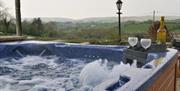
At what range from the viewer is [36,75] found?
3.72 metres

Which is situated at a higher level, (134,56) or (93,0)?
(93,0)

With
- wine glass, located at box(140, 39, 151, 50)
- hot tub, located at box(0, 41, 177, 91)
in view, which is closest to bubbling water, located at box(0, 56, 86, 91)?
hot tub, located at box(0, 41, 177, 91)

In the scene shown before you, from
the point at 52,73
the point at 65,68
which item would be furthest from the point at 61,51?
the point at 52,73

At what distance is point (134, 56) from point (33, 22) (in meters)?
9.53

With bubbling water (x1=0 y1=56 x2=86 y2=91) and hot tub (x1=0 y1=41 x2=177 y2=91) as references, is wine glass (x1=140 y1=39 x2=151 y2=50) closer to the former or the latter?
hot tub (x1=0 y1=41 x2=177 y2=91)

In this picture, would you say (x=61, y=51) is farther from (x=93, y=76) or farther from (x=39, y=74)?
(x=93, y=76)

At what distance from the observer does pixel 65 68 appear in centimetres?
415

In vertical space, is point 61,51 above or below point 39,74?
above

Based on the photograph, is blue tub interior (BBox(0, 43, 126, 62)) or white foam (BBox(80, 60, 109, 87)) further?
blue tub interior (BBox(0, 43, 126, 62))

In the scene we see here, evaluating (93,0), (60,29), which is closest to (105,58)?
(60,29)

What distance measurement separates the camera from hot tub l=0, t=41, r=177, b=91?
186 cm

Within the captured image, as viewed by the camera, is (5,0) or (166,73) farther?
(5,0)

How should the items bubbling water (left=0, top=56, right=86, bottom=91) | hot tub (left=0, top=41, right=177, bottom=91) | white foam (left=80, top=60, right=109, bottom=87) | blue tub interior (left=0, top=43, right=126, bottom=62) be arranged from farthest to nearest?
blue tub interior (left=0, top=43, right=126, bottom=62) → bubbling water (left=0, top=56, right=86, bottom=91) → white foam (left=80, top=60, right=109, bottom=87) → hot tub (left=0, top=41, right=177, bottom=91)

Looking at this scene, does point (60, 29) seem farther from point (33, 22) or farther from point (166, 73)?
point (166, 73)
